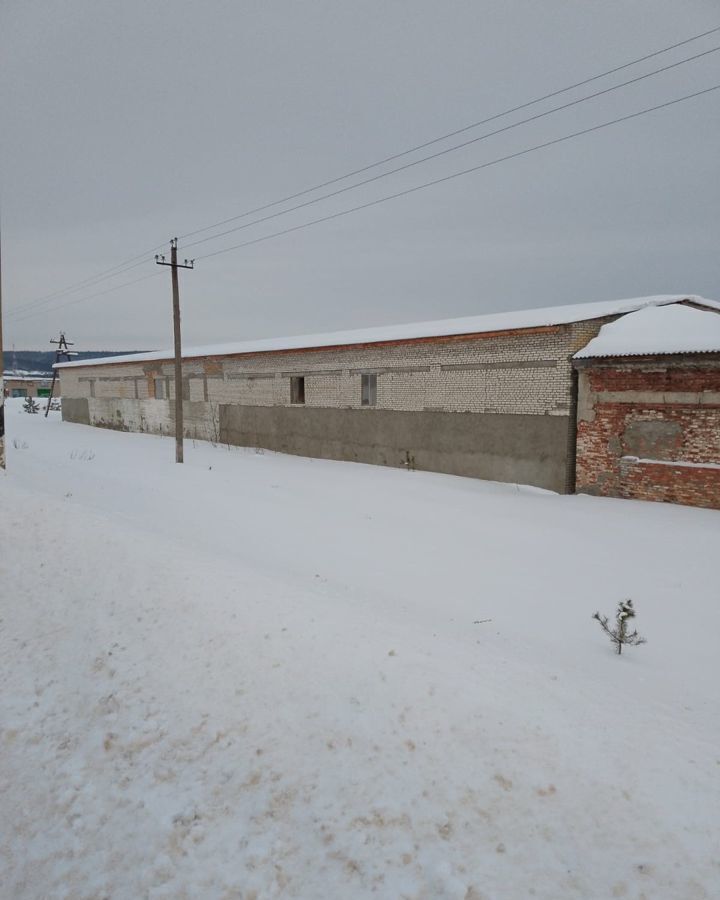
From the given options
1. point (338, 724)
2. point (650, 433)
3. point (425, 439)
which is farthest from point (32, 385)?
point (338, 724)

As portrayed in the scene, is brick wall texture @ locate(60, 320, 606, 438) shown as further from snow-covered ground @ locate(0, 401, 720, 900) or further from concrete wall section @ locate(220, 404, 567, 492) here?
snow-covered ground @ locate(0, 401, 720, 900)

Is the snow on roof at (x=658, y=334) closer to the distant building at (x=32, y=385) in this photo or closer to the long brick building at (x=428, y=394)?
the long brick building at (x=428, y=394)

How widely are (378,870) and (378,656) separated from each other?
1.93 m

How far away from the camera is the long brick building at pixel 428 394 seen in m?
13.7

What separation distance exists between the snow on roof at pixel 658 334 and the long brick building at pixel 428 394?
0.34 metres

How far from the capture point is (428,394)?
1681cm

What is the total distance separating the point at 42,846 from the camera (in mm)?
3107

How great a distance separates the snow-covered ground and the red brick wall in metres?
3.73

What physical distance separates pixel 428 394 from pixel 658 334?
6516 mm

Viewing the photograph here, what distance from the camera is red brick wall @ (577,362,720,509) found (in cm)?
1119

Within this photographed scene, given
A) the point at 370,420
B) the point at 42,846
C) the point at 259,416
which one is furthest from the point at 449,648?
the point at 259,416

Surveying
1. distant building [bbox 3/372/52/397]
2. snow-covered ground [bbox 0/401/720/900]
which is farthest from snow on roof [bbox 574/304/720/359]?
distant building [bbox 3/372/52/397]

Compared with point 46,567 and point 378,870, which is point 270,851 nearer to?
point 378,870

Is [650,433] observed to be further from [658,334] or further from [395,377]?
[395,377]
